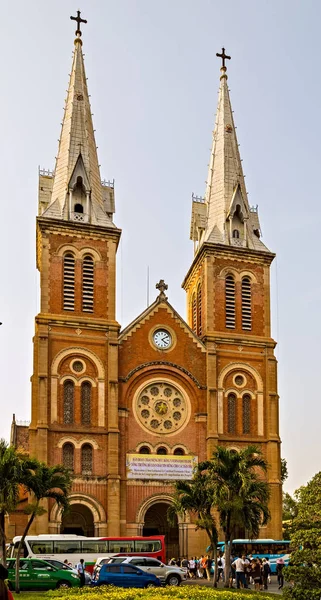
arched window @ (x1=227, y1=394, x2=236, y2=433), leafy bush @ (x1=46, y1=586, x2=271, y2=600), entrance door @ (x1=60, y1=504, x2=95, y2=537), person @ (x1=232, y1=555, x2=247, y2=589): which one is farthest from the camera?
arched window @ (x1=227, y1=394, x2=236, y2=433)

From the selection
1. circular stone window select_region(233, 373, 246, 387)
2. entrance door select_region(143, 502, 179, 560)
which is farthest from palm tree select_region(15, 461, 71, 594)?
circular stone window select_region(233, 373, 246, 387)

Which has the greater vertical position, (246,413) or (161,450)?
(246,413)

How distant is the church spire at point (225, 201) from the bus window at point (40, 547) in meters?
25.3

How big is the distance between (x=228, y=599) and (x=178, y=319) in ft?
110

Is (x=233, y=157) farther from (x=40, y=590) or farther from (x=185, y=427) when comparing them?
(x=40, y=590)

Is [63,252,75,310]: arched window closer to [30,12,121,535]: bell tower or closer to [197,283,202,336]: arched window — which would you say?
[30,12,121,535]: bell tower

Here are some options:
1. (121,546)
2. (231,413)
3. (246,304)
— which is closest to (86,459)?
(121,546)

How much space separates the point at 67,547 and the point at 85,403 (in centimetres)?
1127

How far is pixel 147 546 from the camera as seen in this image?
41.8m

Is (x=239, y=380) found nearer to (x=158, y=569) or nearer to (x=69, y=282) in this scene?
(x=69, y=282)

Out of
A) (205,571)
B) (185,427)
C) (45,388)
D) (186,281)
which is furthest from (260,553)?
(186,281)

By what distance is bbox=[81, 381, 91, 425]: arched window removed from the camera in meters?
50.0

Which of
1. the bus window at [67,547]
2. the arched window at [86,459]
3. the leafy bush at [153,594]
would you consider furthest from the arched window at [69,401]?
the leafy bush at [153,594]

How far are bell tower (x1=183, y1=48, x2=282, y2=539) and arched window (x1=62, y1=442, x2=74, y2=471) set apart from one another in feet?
30.0
